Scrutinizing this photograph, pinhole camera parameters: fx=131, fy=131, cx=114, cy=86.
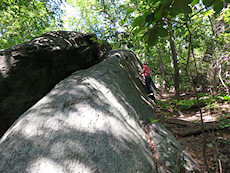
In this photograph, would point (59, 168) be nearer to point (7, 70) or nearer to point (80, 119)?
point (80, 119)

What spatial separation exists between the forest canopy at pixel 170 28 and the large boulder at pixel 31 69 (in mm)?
1792

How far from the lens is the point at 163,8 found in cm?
124

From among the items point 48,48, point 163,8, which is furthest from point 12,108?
point 163,8

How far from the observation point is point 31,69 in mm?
4777

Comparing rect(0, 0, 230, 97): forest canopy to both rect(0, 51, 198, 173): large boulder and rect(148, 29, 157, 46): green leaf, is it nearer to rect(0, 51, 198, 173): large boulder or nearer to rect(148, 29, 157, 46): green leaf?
rect(148, 29, 157, 46): green leaf

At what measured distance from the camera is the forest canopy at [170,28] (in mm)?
1407

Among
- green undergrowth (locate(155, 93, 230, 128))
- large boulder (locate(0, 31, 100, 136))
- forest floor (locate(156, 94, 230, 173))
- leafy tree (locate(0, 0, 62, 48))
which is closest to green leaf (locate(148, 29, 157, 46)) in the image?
green undergrowth (locate(155, 93, 230, 128))

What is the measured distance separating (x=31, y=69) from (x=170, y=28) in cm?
476

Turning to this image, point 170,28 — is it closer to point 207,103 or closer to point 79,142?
point 79,142

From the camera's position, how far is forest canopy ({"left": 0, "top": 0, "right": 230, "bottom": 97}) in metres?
1.41

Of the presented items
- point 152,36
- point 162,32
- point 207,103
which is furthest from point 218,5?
point 207,103

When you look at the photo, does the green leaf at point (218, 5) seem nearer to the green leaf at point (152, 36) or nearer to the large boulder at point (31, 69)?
the green leaf at point (152, 36)

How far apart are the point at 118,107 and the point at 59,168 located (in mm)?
1843

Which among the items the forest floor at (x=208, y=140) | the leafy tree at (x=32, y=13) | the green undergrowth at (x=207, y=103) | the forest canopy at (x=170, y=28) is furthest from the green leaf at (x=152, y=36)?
the leafy tree at (x=32, y=13)
